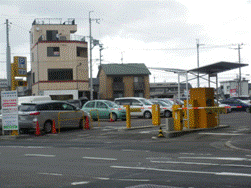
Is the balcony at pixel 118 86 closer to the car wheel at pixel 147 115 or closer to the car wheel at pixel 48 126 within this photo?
the car wheel at pixel 147 115

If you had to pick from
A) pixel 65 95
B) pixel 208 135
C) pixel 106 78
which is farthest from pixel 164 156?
pixel 106 78

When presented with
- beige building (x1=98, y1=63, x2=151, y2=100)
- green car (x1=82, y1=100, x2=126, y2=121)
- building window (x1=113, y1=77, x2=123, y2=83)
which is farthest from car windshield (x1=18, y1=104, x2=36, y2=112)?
building window (x1=113, y1=77, x2=123, y2=83)

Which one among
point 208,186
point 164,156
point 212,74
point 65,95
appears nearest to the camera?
point 208,186

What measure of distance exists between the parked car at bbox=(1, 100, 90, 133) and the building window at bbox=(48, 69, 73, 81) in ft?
117

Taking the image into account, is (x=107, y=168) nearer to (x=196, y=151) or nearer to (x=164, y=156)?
(x=164, y=156)

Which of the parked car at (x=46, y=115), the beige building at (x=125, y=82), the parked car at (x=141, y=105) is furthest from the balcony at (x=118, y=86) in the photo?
the parked car at (x=46, y=115)

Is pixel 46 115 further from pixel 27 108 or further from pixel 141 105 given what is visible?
pixel 141 105

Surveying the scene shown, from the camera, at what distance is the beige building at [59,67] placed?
192 feet

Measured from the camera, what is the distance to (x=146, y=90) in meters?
72.4

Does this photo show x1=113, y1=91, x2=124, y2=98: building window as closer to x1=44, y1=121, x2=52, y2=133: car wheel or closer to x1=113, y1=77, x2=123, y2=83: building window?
x1=113, y1=77, x2=123, y2=83: building window

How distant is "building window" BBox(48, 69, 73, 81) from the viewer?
193 ft

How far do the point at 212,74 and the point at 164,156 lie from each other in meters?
10.5

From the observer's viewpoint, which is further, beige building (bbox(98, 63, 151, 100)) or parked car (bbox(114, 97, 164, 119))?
beige building (bbox(98, 63, 151, 100))

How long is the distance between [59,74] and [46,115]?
3737cm
